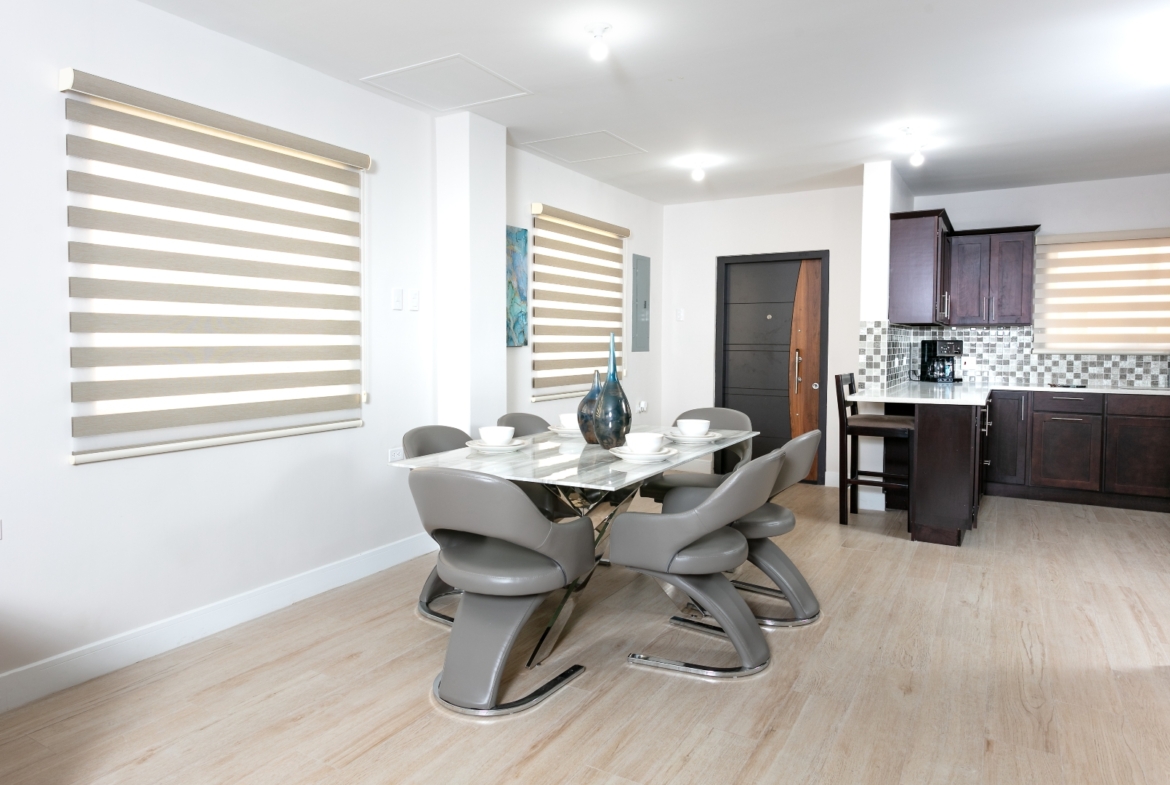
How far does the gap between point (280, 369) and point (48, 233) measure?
108 cm

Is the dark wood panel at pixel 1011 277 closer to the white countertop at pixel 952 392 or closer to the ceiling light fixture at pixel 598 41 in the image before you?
the white countertop at pixel 952 392

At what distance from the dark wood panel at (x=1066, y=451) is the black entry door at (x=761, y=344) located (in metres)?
1.91

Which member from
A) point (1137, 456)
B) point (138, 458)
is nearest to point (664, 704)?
point (138, 458)

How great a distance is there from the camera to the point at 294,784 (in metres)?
2.04

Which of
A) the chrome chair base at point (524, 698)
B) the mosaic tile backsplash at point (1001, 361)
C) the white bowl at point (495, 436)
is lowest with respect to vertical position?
the chrome chair base at point (524, 698)

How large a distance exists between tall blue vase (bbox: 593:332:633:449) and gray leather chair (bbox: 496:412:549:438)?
924 millimetres

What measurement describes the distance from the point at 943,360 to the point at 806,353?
1.16 meters

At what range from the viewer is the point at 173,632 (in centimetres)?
298

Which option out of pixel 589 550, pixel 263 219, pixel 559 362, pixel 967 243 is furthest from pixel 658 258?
pixel 589 550

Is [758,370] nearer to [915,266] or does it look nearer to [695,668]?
[915,266]

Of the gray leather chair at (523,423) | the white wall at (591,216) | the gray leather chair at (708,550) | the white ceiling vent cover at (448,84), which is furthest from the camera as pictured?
the white wall at (591,216)

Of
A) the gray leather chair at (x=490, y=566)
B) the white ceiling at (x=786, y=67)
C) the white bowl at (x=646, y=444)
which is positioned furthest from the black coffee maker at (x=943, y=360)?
the gray leather chair at (x=490, y=566)

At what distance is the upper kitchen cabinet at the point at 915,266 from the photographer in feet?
17.2

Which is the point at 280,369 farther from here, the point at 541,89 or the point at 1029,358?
the point at 1029,358
